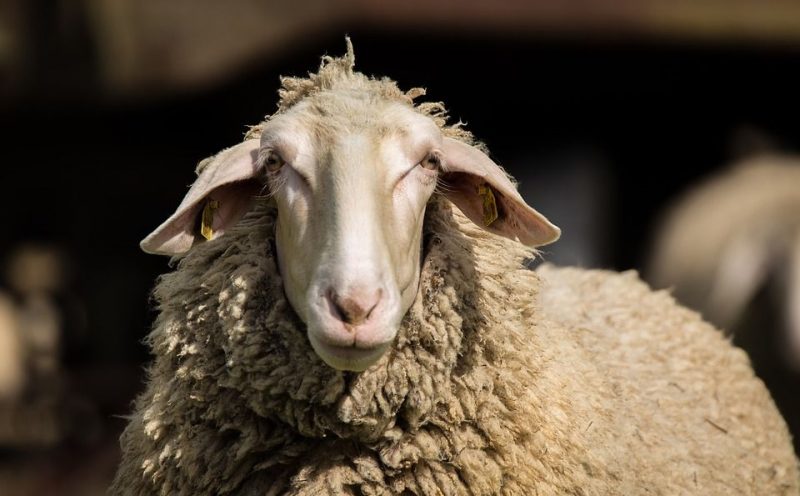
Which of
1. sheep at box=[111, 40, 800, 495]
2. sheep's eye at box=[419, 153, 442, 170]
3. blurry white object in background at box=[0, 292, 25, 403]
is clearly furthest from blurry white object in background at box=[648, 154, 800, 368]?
blurry white object in background at box=[0, 292, 25, 403]

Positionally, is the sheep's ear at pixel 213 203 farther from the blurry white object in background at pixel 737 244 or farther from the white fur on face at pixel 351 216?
the blurry white object in background at pixel 737 244

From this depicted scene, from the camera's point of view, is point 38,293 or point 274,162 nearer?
point 274,162

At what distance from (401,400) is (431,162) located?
0.64 m

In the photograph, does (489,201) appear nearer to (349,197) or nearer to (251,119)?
(349,197)

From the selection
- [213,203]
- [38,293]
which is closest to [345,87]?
[213,203]

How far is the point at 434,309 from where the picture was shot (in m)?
3.44

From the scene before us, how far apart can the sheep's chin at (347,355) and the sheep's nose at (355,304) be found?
0.09 m

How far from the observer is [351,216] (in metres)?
3.12

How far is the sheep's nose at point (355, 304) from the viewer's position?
299 cm

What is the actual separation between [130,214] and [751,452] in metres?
9.52

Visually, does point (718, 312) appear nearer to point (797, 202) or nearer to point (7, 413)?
point (797, 202)

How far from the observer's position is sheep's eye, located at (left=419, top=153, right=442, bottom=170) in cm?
340

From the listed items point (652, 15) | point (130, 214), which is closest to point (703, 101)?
point (652, 15)

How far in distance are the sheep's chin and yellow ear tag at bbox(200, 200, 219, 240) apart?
1.74 ft
